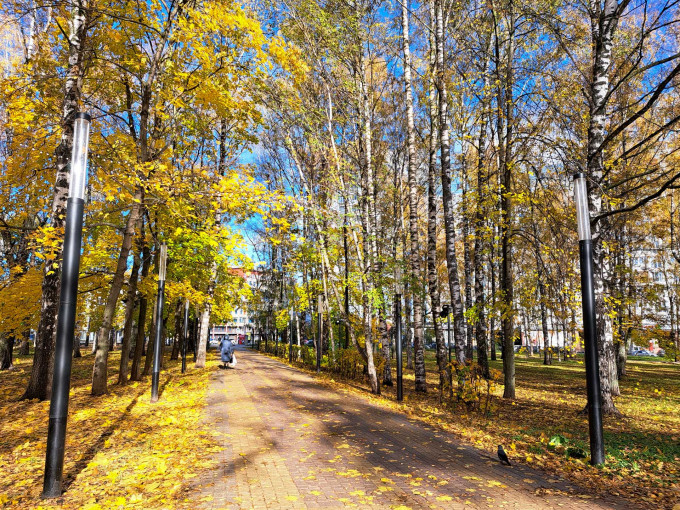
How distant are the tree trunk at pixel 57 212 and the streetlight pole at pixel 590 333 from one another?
945 centimetres

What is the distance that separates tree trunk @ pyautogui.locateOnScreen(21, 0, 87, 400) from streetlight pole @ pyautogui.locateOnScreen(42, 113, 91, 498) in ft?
15.0

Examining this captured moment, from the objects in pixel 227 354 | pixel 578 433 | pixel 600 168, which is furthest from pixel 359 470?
pixel 227 354

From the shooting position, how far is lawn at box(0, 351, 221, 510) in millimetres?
3973

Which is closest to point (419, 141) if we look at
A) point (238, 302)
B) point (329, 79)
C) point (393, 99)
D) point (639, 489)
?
point (393, 99)

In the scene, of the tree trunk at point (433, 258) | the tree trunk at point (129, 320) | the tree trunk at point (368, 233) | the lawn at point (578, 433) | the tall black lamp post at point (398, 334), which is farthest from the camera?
the tree trunk at point (368, 233)

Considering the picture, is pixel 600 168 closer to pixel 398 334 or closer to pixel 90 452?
pixel 398 334

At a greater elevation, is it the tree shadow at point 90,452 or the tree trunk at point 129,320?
the tree trunk at point 129,320

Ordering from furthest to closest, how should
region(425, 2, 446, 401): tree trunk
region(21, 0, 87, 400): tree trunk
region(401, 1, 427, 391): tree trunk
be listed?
region(401, 1, 427, 391): tree trunk, region(425, 2, 446, 401): tree trunk, region(21, 0, 87, 400): tree trunk

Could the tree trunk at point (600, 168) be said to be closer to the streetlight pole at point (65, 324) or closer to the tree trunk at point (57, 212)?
the streetlight pole at point (65, 324)

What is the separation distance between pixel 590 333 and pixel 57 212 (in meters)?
9.84

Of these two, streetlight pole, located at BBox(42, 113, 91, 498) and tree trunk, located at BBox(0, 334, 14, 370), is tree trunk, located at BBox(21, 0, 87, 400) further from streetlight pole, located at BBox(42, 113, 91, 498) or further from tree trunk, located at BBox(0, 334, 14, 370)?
tree trunk, located at BBox(0, 334, 14, 370)

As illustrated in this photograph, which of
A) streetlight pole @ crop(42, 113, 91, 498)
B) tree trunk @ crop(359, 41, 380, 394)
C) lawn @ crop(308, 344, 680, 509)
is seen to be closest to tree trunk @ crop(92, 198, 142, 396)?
streetlight pole @ crop(42, 113, 91, 498)

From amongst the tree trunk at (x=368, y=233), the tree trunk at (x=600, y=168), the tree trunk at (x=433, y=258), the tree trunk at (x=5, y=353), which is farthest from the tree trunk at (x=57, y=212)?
the tree trunk at (x=5, y=353)

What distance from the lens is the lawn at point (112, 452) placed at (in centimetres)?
397
